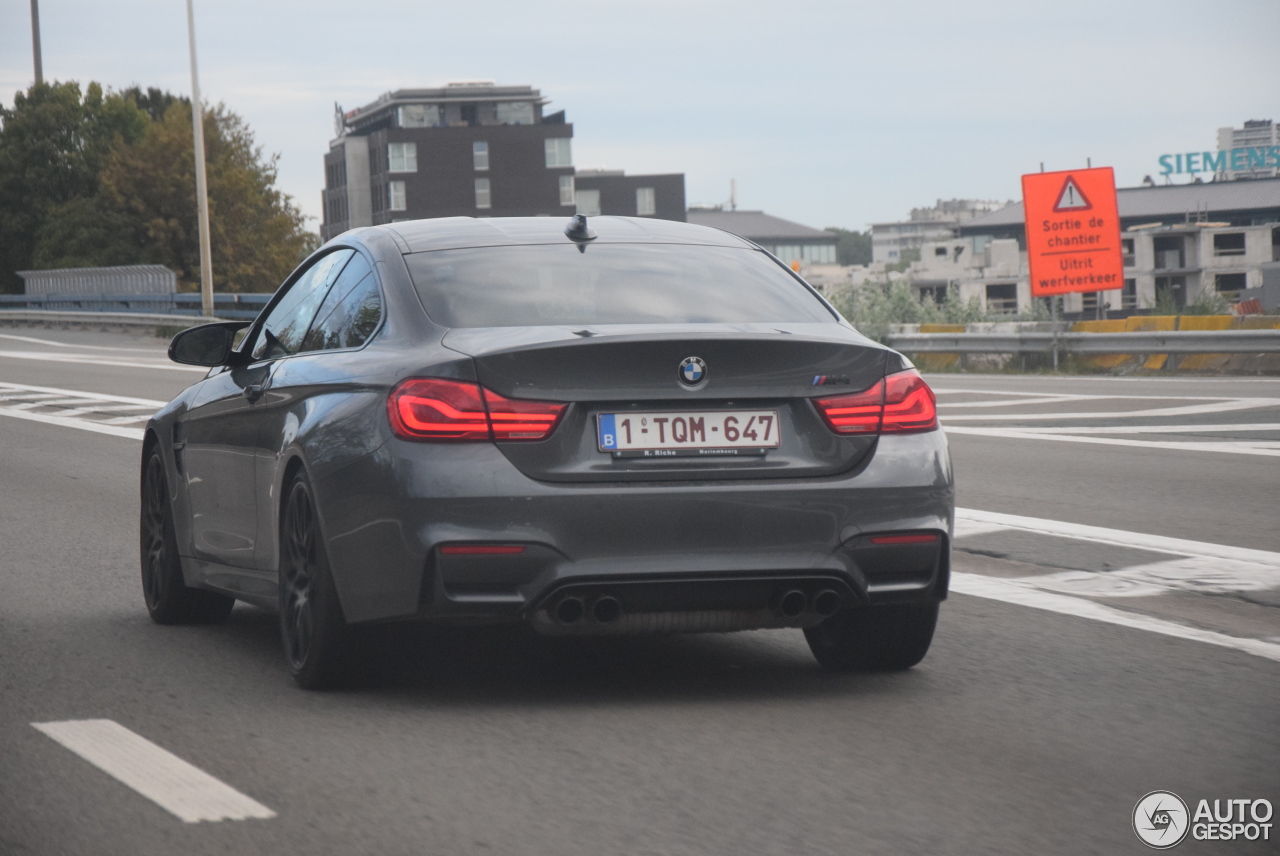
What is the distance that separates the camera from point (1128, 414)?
1606 cm

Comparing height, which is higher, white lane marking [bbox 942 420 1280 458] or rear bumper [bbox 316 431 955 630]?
rear bumper [bbox 316 431 955 630]

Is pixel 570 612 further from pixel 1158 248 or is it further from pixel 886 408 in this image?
pixel 1158 248

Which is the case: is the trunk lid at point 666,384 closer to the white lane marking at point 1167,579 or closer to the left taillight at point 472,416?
the left taillight at point 472,416

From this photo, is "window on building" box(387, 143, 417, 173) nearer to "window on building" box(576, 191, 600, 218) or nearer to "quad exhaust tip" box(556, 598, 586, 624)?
"window on building" box(576, 191, 600, 218)

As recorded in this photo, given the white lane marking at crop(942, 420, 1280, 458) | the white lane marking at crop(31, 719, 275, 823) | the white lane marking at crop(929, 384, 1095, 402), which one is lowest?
the white lane marking at crop(31, 719, 275, 823)

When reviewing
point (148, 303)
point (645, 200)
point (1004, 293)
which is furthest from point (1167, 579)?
point (645, 200)

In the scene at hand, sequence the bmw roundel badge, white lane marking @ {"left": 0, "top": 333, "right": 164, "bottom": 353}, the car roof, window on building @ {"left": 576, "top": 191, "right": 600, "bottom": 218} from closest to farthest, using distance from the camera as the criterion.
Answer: the bmw roundel badge
the car roof
white lane marking @ {"left": 0, "top": 333, "right": 164, "bottom": 353}
window on building @ {"left": 576, "top": 191, "right": 600, "bottom": 218}

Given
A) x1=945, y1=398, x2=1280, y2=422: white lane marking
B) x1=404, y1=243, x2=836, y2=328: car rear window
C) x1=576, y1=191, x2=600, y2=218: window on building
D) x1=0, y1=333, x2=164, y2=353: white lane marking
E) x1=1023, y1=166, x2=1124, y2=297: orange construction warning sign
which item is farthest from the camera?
x1=576, y1=191, x2=600, y2=218: window on building

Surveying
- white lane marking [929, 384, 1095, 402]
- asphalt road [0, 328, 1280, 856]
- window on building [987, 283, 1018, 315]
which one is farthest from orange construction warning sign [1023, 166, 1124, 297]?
window on building [987, 283, 1018, 315]

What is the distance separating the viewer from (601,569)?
4.98 m

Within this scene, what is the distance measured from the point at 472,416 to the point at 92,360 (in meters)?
27.1

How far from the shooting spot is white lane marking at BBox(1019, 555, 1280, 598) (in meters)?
7.44

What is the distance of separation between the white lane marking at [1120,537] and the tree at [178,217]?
6919 centimetres

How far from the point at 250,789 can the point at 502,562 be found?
0.95 metres
